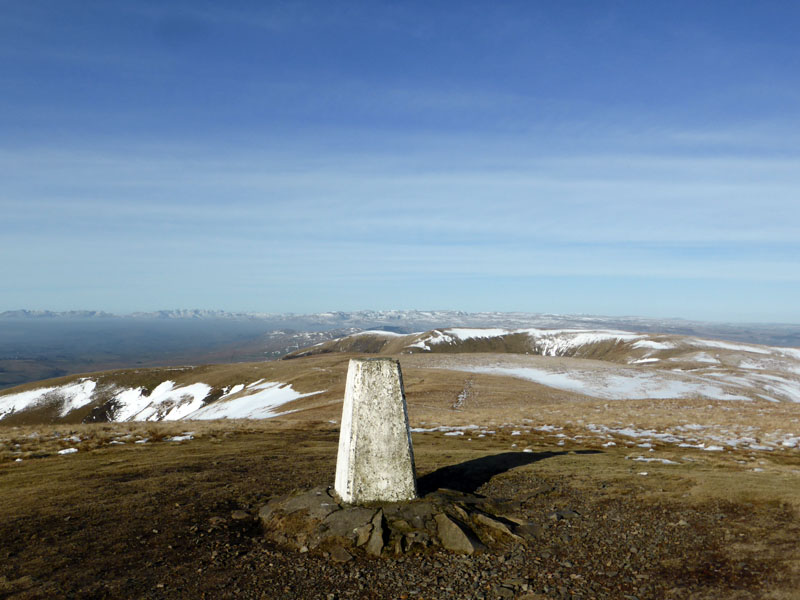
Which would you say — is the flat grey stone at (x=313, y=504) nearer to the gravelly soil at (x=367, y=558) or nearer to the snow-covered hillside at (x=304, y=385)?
the gravelly soil at (x=367, y=558)

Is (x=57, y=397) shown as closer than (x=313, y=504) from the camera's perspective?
No

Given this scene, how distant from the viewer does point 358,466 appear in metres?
12.6

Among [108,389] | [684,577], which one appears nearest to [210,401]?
[108,389]

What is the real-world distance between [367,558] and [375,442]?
2811 mm

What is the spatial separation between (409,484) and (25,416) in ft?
405

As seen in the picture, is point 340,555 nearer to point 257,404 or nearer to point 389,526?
point 389,526

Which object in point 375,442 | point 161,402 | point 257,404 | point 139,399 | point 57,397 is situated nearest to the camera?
point 375,442

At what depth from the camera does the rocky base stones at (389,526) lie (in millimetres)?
10930

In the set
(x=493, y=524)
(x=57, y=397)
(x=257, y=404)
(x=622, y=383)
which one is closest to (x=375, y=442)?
(x=493, y=524)

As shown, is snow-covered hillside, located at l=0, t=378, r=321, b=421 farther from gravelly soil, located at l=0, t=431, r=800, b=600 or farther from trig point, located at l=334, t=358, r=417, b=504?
trig point, located at l=334, t=358, r=417, b=504

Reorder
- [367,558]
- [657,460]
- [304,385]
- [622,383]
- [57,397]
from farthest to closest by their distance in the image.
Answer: [57,397] → [304,385] → [622,383] → [657,460] → [367,558]

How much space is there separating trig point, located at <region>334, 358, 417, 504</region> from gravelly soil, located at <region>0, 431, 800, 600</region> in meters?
2.16

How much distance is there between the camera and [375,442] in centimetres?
1267

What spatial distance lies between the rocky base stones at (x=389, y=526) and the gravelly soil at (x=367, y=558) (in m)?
0.34
